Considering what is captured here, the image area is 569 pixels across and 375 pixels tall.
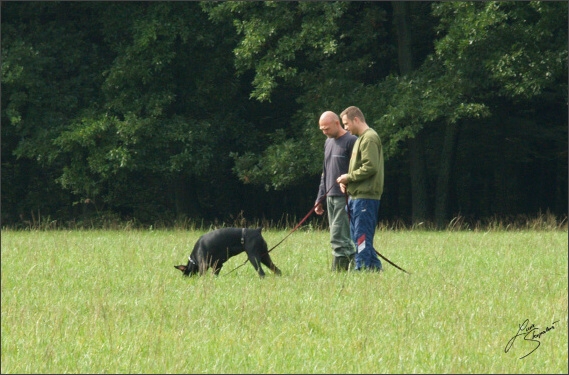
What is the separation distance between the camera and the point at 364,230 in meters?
9.41

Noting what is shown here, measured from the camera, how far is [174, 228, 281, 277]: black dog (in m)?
9.27

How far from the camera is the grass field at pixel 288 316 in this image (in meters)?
5.45

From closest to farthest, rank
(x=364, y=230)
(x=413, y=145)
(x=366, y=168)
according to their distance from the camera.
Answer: (x=366, y=168) < (x=364, y=230) < (x=413, y=145)

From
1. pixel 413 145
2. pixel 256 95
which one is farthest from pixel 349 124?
pixel 413 145

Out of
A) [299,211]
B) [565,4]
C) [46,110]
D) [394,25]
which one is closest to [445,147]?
[394,25]

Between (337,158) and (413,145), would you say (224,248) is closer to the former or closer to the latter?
(337,158)

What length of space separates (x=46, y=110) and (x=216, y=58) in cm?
484

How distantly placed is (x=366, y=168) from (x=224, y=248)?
1.68 metres

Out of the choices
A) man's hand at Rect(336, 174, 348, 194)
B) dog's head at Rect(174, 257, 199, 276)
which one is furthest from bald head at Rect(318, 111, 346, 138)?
dog's head at Rect(174, 257, 199, 276)

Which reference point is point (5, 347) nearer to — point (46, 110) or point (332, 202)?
point (332, 202)

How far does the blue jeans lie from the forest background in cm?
1120

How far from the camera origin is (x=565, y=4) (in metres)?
20.1

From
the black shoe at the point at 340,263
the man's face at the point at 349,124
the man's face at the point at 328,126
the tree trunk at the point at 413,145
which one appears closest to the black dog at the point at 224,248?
the black shoe at the point at 340,263

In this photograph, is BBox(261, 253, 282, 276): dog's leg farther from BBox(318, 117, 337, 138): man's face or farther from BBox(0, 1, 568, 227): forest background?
BBox(0, 1, 568, 227): forest background
